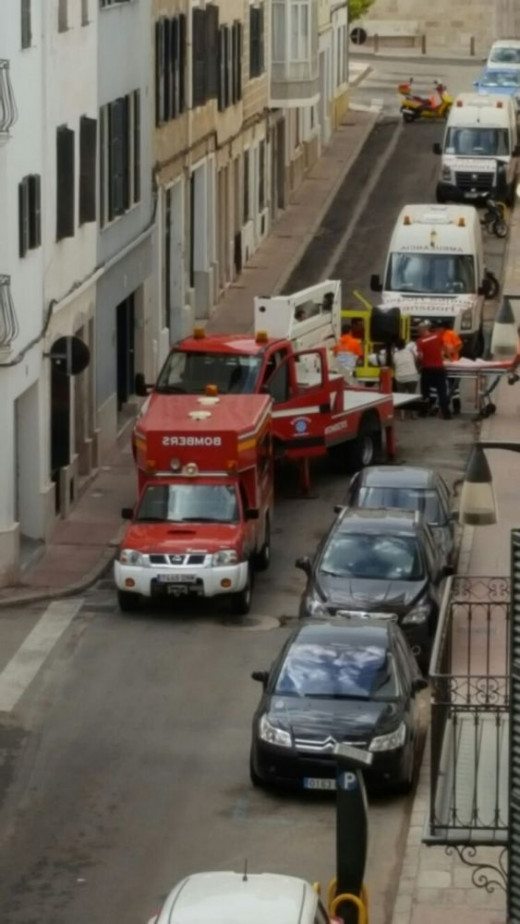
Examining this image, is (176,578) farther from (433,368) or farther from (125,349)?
(125,349)

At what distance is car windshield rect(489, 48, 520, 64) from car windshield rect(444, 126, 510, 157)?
68.1 feet

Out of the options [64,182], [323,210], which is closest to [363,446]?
[64,182]

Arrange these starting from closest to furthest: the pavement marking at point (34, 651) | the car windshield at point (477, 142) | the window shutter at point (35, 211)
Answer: the pavement marking at point (34, 651) → the window shutter at point (35, 211) → the car windshield at point (477, 142)

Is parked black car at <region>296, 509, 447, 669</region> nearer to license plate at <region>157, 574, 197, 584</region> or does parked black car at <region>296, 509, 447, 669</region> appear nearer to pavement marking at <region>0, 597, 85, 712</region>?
license plate at <region>157, 574, 197, 584</region>

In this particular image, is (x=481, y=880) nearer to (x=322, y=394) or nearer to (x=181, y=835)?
(x=181, y=835)

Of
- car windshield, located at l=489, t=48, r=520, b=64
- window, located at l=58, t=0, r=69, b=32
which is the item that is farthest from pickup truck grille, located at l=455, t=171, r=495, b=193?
window, located at l=58, t=0, r=69, b=32

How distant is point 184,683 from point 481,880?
326 inches

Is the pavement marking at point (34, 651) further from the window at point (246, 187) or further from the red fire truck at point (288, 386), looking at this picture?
the window at point (246, 187)

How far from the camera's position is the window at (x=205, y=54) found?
5144 cm

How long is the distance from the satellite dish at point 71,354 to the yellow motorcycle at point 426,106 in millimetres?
44513

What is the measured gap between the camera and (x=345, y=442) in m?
39.9

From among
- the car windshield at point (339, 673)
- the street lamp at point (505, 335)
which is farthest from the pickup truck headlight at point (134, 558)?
the street lamp at point (505, 335)

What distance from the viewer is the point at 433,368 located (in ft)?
145

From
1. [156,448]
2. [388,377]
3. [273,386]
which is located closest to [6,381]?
[156,448]
